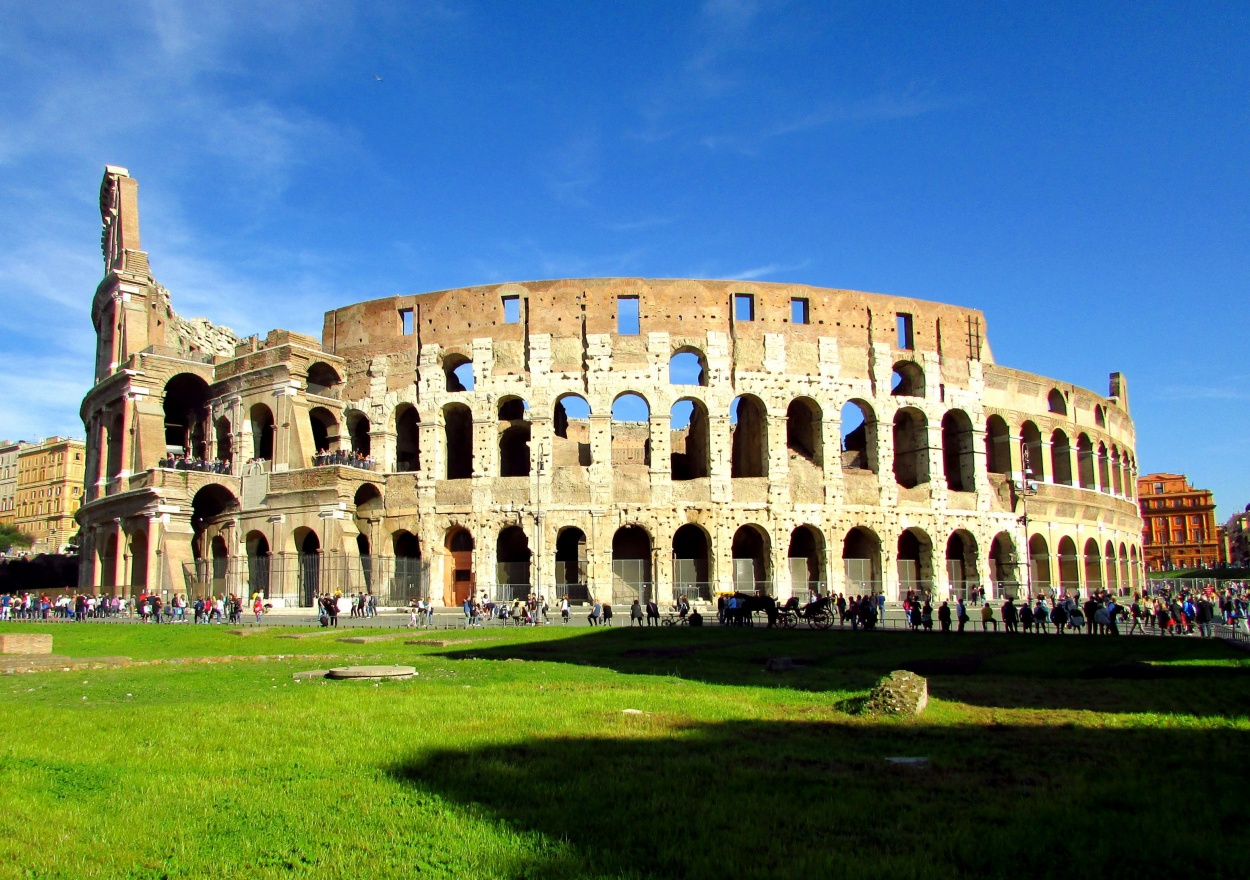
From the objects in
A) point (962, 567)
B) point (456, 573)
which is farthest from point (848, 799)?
point (962, 567)

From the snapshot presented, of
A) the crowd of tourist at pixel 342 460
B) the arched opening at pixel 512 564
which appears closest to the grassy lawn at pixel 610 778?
the arched opening at pixel 512 564

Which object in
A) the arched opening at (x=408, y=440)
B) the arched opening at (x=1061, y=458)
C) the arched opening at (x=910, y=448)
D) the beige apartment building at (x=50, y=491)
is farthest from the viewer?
the beige apartment building at (x=50, y=491)

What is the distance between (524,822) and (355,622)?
25397 millimetres

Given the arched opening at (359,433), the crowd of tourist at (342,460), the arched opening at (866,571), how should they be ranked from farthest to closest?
the arched opening at (359,433), the crowd of tourist at (342,460), the arched opening at (866,571)

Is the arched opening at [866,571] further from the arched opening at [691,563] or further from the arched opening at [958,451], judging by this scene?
the arched opening at [691,563]

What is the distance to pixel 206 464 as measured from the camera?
40156 mm

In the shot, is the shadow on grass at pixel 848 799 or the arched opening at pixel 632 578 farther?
the arched opening at pixel 632 578

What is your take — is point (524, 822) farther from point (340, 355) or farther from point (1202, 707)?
point (340, 355)

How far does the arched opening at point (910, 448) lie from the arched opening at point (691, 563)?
28.1 feet

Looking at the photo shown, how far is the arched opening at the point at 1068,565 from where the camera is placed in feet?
143


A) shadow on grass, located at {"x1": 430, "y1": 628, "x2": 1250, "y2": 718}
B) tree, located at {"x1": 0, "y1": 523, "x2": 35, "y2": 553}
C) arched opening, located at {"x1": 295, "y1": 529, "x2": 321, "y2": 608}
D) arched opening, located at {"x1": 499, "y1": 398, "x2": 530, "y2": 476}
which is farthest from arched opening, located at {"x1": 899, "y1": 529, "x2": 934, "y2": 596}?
tree, located at {"x1": 0, "y1": 523, "x2": 35, "y2": 553}

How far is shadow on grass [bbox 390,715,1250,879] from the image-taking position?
16.2 ft

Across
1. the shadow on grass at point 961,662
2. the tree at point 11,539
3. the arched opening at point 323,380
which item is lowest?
the shadow on grass at point 961,662

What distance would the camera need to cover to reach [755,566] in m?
38.6
